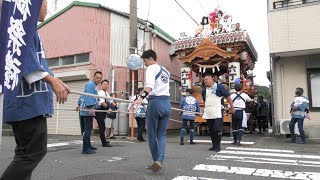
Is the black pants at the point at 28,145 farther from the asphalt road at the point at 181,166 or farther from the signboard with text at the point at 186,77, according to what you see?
the signboard with text at the point at 186,77

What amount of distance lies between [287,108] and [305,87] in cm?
103

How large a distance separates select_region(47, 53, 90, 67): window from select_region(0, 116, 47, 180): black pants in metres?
12.5

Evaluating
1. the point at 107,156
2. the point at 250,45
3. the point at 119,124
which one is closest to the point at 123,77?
the point at 119,124

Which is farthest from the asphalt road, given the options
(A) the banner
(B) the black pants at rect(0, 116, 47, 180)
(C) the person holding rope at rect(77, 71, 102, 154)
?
(A) the banner

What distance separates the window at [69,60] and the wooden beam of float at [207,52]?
4873 mm

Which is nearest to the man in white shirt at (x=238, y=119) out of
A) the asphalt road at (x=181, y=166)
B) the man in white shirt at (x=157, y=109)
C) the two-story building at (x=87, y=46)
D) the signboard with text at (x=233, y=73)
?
the asphalt road at (x=181, y=166)

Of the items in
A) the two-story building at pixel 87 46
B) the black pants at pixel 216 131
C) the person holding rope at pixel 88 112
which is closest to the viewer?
the person holding rope at pixel 88 112

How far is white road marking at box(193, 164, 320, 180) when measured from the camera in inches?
186

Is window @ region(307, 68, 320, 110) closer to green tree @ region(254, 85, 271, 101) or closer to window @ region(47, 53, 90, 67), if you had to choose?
green tree @ region(254, 85, 271, 101)

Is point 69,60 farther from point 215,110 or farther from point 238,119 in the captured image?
point 215,110

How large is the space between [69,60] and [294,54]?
10.0m

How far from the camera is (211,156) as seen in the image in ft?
21.5

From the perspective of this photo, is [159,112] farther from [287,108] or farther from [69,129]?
[69,129]

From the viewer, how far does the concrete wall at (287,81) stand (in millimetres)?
11938
